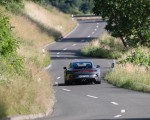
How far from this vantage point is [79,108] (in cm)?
2744

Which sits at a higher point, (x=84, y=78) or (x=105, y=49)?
(x=105, y=49)

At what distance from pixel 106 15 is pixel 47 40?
68.1 feet

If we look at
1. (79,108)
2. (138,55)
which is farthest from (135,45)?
(79,108)

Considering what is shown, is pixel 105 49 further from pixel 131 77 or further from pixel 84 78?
pixel 131 77

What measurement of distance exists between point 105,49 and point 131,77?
94.8ft

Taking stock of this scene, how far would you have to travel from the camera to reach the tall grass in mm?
37050

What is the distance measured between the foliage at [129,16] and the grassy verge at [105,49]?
7.23 feet

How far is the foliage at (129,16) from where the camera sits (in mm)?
62312

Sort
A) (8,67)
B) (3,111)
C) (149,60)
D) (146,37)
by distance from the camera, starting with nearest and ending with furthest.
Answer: (3,111)
(8,67)
(149,60)
(146,37)

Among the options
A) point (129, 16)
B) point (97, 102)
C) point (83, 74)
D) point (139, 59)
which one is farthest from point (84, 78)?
point (129, 16)

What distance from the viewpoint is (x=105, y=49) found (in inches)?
2692

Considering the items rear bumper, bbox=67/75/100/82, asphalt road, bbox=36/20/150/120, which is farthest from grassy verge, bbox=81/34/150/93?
rear bumper, bbox=67/75/100/82

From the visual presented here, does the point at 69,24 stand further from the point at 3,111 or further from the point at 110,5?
the point at 3,111

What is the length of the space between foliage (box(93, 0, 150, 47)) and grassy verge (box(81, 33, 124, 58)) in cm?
220
